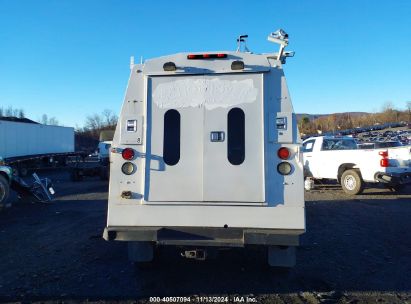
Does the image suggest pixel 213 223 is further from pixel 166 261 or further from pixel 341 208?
pixel 341 208

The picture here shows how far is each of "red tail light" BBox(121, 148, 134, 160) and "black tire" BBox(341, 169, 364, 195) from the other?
36.2ft

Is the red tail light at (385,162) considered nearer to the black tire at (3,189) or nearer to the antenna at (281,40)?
the antenna at (281,40)

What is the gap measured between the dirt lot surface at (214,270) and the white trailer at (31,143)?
2172 centimetres

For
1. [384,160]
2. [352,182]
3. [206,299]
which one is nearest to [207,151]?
[206,299]

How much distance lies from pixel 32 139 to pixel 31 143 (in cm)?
43

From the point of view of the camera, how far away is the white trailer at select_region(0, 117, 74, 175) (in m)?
28.2

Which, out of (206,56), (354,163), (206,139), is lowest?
(354,163)

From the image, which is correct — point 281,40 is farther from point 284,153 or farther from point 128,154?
point 128,154

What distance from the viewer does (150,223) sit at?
466 centimetres

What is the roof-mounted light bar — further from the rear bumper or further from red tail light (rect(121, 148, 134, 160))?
the rear bumper

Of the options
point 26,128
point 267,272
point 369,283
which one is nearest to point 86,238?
point 267,272

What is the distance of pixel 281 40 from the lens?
4.56 meters

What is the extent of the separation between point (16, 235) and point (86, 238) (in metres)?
1.68

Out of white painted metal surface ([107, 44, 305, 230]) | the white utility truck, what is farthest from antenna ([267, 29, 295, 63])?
white painted metal surface ([107, 44, 305, 230])
